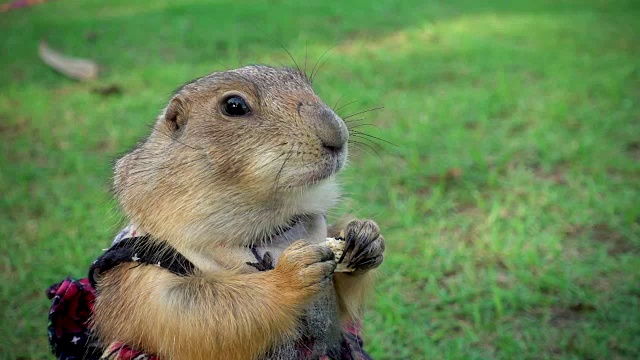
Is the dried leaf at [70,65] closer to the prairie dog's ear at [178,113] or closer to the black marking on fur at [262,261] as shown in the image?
the prairie dog's ear at [178,113]

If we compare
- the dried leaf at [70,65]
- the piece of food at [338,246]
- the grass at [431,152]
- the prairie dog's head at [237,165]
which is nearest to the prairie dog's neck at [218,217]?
the prairie dog's head at [237,165]

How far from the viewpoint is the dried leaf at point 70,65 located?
5949 millimetres

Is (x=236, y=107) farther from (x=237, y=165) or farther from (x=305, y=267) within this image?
(x=305, y=267)

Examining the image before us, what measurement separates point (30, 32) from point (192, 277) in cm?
622

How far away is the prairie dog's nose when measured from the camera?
1701 millimetres

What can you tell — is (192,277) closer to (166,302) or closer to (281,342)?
(166,302)

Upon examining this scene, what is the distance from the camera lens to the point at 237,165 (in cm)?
172

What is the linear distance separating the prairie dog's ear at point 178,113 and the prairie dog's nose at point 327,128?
315 millimetres

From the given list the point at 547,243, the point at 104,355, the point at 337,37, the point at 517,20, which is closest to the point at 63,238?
the point at 104,355

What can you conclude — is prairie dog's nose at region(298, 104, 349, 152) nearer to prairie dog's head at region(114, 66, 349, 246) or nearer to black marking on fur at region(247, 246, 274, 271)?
prairie dog's head at region(114, 66, 349, 246)

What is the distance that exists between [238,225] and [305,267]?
0.64ft

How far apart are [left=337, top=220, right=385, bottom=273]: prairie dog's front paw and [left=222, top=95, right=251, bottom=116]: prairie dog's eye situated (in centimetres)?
40

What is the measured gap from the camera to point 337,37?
691cm

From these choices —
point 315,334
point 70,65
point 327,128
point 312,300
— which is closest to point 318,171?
point 327,128
